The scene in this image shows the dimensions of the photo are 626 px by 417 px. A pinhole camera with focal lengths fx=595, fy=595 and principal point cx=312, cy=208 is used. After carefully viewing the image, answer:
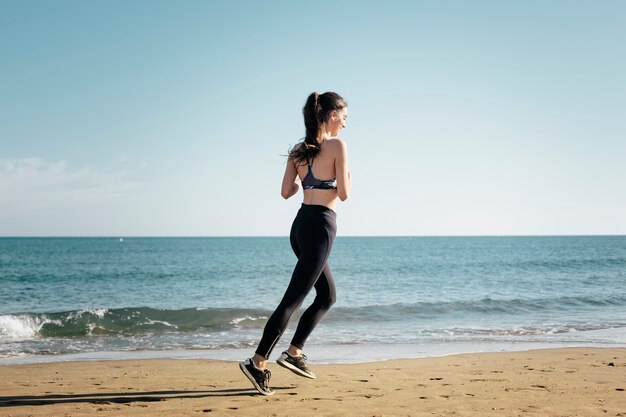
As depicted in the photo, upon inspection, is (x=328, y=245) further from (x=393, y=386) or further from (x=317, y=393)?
(x=393, y=386)

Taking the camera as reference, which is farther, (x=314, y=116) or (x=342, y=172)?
(x=314, y=116)

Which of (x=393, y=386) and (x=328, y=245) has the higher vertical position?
(x=328, y=245)

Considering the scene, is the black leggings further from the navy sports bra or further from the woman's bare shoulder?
the woman's bare shoulder

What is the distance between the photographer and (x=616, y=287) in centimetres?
2352

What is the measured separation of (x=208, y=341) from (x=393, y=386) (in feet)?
19.6

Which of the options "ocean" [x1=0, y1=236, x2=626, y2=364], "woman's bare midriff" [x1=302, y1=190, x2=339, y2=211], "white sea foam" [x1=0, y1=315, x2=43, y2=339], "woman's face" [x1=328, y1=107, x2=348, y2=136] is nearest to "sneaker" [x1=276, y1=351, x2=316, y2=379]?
"woman's bare midriff" [x1=302, y1=190, x2=339, y2=211]

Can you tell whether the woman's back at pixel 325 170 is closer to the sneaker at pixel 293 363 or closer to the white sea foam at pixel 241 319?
the sneaker at pixel 293 363

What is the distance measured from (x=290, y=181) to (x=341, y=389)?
6.04ft

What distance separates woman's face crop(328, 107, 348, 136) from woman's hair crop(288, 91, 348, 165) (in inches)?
1.3

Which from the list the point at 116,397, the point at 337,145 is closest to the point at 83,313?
the point at 116,397

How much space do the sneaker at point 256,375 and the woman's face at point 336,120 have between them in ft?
6.08

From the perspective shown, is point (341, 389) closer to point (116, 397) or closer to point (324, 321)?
point (116, 397)

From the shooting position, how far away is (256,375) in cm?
448

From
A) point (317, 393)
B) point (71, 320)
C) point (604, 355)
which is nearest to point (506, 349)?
point (604, 355)
